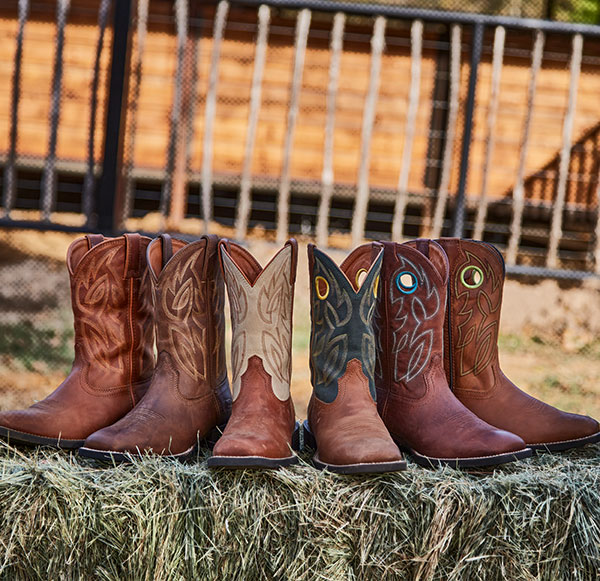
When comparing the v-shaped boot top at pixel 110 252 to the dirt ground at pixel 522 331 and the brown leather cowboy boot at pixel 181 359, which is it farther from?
the dirt ground at pixel 522 331

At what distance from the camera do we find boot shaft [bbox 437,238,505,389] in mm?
1518

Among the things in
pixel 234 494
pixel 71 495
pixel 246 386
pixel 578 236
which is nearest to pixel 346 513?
pixel 234 494

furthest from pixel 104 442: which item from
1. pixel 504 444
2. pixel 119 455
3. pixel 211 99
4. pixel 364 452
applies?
pixel 211 99

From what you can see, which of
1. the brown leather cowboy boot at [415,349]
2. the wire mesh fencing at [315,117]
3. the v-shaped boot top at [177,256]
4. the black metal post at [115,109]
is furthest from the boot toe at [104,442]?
the wire mesh fencing at [315,117]

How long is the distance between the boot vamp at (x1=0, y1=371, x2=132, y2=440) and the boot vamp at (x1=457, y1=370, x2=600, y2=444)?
2.51 feet

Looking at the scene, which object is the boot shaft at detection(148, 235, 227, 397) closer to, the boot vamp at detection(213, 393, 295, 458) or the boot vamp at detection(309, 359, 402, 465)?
the boot vamp at detection(213, 393, 295, 458)

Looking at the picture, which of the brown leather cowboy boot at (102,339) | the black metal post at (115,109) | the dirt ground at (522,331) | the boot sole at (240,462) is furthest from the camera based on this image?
the dirt ground at (522,331)

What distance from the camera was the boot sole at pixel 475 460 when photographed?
1278 mm

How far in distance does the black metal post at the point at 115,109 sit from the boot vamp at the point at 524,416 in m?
1.92

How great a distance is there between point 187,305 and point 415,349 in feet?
1.59

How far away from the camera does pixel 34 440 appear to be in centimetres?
137

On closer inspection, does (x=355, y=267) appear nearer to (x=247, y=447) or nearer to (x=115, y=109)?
(x=247, y=447)

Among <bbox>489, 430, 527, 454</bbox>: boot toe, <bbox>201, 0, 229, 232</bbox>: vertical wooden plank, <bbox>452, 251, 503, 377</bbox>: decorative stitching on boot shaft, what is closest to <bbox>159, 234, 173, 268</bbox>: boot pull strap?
<bbox>452, 251, 503, 377</bbox>: decorative stitching on boot shaft

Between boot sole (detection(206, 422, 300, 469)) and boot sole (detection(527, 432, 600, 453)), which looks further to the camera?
boot sole (detection(527, 432, 600, 453))
